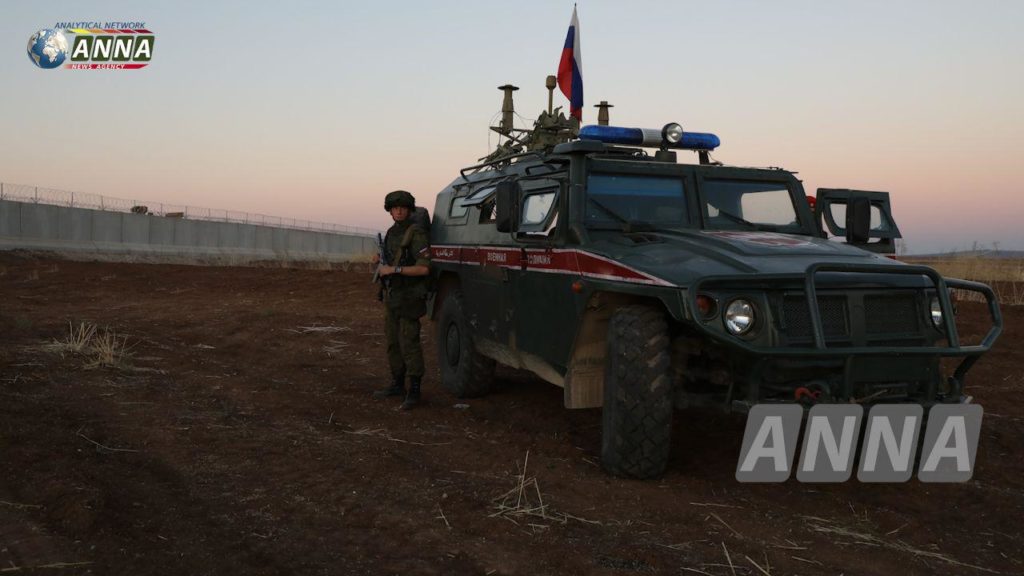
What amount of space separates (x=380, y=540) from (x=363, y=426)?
2494 mm

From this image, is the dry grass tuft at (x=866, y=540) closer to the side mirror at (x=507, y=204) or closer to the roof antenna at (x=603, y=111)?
the side mirror at (x=507, y=204)


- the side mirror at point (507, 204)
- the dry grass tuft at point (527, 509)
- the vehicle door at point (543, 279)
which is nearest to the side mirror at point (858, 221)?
the vehicle door at point (543, 279)

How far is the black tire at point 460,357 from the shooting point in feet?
24.9

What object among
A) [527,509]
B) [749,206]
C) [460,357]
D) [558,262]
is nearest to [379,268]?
[460,357]

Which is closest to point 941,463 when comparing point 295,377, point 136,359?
point 295,377

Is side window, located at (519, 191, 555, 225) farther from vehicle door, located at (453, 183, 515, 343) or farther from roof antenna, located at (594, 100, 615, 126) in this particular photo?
roof antenna, located at (594, 100, 615, 126)

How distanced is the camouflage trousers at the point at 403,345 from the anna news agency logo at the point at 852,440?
138 inches

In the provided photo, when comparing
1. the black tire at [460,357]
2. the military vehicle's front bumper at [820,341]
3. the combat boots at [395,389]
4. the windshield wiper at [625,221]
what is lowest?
the combat boots at [395,389]

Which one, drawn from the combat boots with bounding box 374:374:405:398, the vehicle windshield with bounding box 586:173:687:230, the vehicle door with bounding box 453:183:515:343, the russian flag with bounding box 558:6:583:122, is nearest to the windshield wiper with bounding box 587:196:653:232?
the vehicle windshield with bounding box 586:173:687:230

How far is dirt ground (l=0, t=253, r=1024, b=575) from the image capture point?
12.0ft

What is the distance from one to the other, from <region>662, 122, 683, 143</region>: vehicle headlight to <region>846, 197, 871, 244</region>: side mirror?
1381 mm

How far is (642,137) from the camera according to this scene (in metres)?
6.56

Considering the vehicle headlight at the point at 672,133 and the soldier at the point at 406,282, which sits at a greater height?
the vehicle headlight at the point at 672,133

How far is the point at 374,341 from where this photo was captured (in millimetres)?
11102
